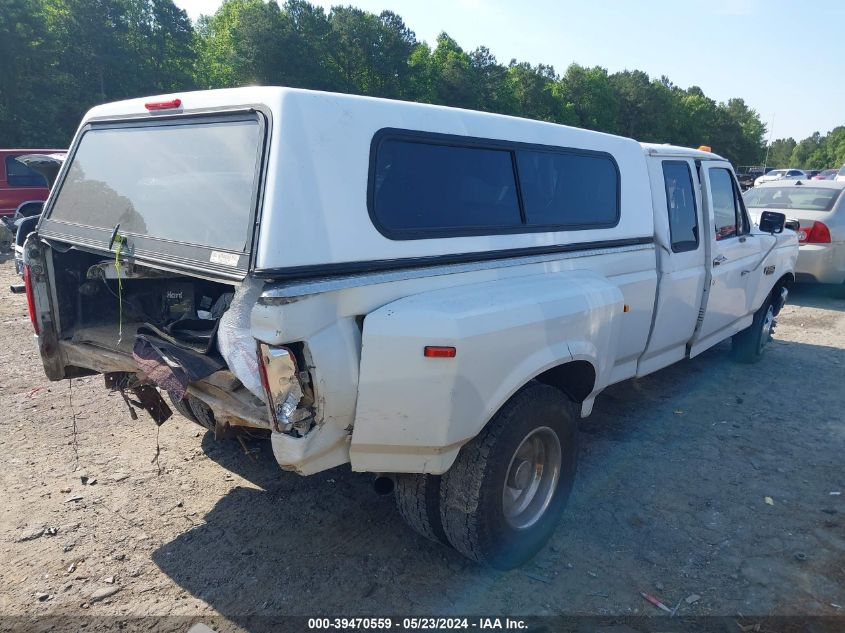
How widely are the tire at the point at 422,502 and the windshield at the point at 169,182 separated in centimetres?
129

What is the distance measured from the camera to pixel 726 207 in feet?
16.9

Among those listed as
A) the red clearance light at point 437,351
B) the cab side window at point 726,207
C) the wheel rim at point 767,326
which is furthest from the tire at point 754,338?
the red clearance light at point 437,351

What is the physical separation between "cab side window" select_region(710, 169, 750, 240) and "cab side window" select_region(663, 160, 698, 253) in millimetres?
318

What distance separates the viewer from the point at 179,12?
3394 cm

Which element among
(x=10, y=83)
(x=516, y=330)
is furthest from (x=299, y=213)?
(x=10, y=83)

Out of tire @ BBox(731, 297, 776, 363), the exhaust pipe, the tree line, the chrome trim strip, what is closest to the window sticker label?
the chrome trim strip

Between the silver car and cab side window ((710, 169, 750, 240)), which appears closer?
cab side window ((710, 169, 750, 240))

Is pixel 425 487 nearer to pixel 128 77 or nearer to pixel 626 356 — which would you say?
pixel 626 356

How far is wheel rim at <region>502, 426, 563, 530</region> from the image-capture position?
3.09m

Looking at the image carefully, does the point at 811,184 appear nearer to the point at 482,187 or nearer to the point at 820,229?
the point at 820,229

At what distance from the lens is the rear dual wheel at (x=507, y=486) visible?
276cm

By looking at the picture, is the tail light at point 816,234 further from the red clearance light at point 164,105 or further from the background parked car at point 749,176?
the red clearance light at point 164,105

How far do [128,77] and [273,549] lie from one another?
3236cm

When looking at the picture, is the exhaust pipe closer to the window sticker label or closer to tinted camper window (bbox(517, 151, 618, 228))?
the window sticker label
